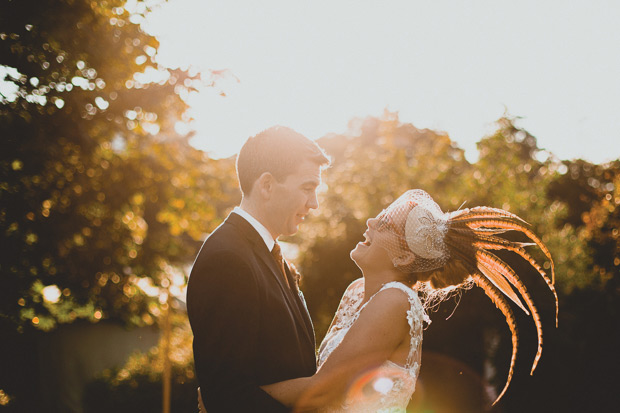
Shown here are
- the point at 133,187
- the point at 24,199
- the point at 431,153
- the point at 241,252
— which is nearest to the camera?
the point at 241,252

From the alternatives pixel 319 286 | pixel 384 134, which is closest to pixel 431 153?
pixel 384 134

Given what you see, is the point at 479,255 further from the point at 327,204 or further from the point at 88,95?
the point at 327,204

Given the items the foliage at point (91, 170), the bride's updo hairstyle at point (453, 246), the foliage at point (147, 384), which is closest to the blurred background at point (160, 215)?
the foliage at point (91, 170)

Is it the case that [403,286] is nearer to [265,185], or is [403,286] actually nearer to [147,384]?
[265,185]

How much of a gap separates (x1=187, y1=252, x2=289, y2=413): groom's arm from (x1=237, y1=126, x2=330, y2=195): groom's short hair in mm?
594

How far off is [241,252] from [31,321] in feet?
17.4

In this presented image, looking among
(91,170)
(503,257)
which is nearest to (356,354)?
(503,257)

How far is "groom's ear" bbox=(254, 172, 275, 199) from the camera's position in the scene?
2906mm

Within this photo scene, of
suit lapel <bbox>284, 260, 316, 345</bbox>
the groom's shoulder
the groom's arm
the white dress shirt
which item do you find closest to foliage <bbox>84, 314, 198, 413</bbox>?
suit lapel <bbox>284, 260, 316, 345</bbox>

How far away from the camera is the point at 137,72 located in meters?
6.72

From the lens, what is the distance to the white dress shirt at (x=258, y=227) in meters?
2.88

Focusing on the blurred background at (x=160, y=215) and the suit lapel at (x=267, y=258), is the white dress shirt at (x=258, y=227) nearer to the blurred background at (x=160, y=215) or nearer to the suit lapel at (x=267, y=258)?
the suit lapel at (x=267, y=258)

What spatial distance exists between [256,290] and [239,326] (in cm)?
20

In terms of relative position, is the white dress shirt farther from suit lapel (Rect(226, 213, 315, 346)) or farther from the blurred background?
the blurred background
